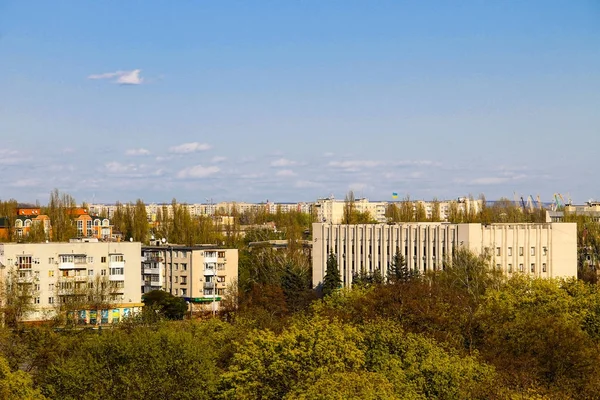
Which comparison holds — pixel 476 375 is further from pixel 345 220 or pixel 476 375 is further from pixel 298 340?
pixel 345 220

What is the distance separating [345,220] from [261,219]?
3540 centimetres

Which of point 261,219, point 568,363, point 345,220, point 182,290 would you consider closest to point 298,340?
point 568,363

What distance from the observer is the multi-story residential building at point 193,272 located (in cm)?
5338

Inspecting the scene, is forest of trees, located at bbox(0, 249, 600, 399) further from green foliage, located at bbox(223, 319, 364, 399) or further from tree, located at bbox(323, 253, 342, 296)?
tree, located at bbox(323, 253, 342, 296)

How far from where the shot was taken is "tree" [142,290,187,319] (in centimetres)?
4881

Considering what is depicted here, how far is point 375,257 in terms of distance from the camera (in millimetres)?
52250

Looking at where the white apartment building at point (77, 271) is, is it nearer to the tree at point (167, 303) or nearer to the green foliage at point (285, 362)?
the tree at point (167, 303)

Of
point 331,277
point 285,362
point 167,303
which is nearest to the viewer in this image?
point 285,362

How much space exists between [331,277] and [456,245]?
6925 mm

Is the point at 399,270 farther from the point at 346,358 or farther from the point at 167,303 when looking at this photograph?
the point at 346,358

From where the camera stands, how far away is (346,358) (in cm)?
2219

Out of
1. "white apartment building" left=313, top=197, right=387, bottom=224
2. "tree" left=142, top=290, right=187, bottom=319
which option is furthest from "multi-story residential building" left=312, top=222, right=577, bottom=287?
"white apartment building" left=313, top=197, right=387, bottom=224

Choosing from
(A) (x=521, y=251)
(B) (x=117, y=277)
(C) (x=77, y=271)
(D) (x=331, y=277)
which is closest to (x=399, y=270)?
(D) (x=331, y=277)

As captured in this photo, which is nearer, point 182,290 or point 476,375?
point 476,375
